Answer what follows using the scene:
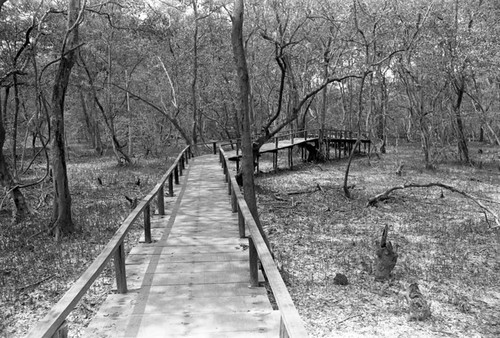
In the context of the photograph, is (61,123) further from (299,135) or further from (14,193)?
(299,135)

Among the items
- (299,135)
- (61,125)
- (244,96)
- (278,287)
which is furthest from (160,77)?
(278,287)

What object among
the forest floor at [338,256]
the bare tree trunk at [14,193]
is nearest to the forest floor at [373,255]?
the forest floor at [338,256]

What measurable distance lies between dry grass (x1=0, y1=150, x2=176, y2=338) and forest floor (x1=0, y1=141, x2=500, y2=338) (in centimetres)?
2

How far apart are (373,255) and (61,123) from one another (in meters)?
7.85

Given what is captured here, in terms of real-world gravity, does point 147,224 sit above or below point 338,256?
above

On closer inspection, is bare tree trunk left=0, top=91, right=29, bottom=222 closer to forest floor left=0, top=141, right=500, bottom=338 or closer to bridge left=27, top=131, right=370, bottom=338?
forest floor left=0, top=141, right=500, bottom=338

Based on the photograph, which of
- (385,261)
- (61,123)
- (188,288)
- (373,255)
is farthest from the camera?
(373,255)

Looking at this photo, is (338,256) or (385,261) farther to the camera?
(338,256)

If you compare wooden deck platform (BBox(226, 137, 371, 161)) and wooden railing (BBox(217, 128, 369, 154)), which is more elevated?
wooden railing (BBox(217, 128, 369, 154))

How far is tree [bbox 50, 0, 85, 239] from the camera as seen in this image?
384 inches

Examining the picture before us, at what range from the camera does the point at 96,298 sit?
22.1 ft

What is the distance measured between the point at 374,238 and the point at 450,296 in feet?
12.3

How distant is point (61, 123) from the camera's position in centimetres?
996

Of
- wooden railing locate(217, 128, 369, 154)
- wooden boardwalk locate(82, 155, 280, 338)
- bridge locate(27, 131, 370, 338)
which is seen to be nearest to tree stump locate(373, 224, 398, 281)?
bridge locate(27, 131, 370, 338)
